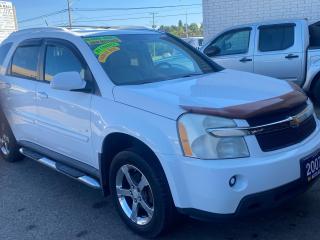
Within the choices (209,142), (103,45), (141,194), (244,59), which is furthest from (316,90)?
(209,142)

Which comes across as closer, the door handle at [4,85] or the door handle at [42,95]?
the door handle at [42,95]

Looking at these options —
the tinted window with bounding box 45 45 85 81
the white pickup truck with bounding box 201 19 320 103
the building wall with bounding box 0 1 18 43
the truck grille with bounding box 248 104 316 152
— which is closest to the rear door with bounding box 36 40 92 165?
the tinted window with bounding box 45 45 85 81

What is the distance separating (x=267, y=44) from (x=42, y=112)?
504 centimetres

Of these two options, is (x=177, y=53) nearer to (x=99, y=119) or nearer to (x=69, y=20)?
(x=99, y=119)

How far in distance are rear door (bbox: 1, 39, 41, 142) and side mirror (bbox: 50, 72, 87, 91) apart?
1.01m

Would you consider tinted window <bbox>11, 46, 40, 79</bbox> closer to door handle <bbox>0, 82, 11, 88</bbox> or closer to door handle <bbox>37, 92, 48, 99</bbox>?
door handle <bbox>0, 82, 11, 88</bbox>

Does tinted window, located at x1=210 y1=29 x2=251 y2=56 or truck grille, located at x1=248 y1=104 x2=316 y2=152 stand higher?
tinted window, located at x1=210 y1=29 x2=251 y2=56

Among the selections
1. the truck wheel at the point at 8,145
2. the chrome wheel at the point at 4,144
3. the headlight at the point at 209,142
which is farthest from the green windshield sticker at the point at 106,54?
the chrome wheel at the point at 4,144

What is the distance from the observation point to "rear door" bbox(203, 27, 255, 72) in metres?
8.03

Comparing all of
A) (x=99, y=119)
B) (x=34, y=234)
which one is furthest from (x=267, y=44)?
(x=34, y=234)

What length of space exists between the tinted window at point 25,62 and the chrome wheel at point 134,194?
6.04ft

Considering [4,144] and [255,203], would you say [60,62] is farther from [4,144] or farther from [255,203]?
[255,203]

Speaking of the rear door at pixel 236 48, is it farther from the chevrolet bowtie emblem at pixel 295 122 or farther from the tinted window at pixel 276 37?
the chevrolet bowtie emblem at pixel 295 122

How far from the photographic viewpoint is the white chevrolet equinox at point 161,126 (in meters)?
2.87
